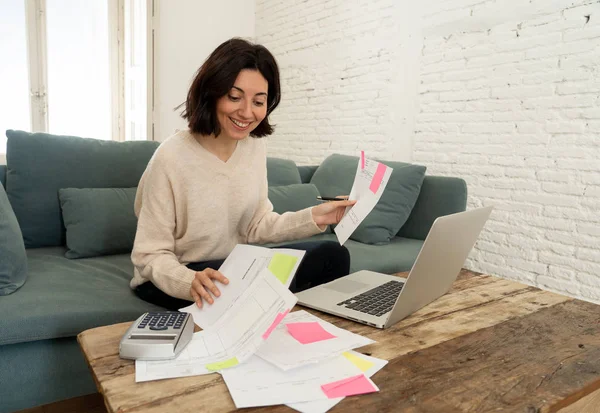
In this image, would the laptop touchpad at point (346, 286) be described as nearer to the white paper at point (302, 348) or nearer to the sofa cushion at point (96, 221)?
the white paper at point (302, 348)

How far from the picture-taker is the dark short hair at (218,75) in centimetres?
131

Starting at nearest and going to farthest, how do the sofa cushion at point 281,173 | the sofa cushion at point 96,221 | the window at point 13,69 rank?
→ the sofa cushion at point 96,221 < the sofa cushion at point 281,173 < the window at point 13,69

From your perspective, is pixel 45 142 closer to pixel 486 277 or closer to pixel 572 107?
pixel 486 277

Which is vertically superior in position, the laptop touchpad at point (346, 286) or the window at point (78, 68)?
the window at point (78, 68)

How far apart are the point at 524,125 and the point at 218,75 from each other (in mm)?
1738

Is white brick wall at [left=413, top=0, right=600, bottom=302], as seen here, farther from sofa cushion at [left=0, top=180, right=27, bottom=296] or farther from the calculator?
sofa cushion at [left=0, top=180, right=27, bottom=296]

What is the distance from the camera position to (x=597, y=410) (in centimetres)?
94

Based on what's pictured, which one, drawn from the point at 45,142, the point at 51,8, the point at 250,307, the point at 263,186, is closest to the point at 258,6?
the point at 51,8

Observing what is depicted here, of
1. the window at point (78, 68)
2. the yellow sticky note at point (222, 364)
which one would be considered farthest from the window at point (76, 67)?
the yellow sticky note at point (222, 364)

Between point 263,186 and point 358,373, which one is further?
point 263,186

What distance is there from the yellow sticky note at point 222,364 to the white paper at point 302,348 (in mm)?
49

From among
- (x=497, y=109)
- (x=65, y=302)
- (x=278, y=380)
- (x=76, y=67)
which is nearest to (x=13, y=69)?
(x=76, y=67)

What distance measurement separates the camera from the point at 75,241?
6.01ft

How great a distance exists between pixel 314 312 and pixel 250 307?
0.25 m
